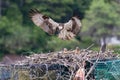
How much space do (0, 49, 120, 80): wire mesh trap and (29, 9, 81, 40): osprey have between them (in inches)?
42.5

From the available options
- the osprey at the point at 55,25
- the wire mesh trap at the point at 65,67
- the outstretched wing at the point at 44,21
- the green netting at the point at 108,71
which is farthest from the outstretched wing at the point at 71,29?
the green netting at the point at 108,71

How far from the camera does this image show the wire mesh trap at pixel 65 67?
32.8 feet

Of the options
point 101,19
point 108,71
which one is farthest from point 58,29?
point 101,19

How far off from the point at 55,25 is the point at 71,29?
310 mm

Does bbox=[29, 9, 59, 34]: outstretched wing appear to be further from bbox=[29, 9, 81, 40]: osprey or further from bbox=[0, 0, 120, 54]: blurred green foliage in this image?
bbox=[0, 0, 120, 54]: blurred green foliage

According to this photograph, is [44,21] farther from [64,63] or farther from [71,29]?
[64,63]

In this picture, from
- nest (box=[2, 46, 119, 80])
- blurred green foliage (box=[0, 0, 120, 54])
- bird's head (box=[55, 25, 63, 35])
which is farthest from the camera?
blurred green foliage (box=[0, 0, 120, 54])

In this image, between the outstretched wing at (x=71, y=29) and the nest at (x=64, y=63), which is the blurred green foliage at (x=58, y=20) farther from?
the nest at (x=64, y=63)

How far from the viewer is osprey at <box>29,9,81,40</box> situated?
1181 centimetres

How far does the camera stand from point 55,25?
1182 cm

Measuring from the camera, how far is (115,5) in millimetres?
33250

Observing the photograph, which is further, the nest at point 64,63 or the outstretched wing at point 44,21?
the outstretched wing at point 44,21

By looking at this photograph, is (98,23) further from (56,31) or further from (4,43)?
(56,31)

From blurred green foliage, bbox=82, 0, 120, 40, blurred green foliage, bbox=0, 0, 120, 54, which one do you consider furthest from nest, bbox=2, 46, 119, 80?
blurred green foliage, bbox=82, 0, 120, 40
